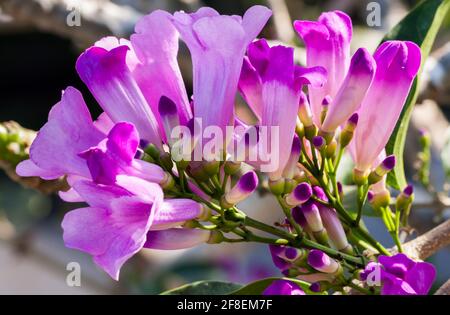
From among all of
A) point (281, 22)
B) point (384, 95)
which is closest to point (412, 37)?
point (384, 95)

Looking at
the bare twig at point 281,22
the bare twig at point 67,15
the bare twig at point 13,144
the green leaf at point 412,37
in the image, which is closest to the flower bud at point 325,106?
the green leaf at point 412,37

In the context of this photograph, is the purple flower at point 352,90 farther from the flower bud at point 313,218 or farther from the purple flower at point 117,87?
the purple flower at point 117,87

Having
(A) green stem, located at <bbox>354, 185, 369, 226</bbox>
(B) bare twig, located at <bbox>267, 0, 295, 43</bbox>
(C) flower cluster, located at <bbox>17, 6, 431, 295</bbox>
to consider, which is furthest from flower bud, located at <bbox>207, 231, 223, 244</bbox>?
(B) bare twig, located at <bbox>267, 0, 295, 43</bbox>

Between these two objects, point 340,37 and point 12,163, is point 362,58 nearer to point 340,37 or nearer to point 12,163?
point 340,37

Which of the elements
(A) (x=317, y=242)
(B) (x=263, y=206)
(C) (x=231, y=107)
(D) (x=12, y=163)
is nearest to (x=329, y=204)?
(A) (x=317, y=242)

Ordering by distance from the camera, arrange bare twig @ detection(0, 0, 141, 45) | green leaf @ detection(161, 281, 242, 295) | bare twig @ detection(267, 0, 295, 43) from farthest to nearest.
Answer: bare twig @ detection(267, 0, 295, 43) < bare twig @ detection(0, 0, 141, 45) < green leaf @ detection(161, 281, 242, 295)

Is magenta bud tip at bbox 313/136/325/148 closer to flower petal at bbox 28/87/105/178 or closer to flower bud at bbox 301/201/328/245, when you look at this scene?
flower bud at bbox 301/201/328/245
